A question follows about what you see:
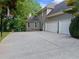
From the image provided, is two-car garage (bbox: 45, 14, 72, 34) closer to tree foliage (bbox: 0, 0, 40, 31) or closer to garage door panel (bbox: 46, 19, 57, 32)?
garage door panel (bbox: 46, 19, 57, 32)

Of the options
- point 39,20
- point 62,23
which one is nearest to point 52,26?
point 62,23

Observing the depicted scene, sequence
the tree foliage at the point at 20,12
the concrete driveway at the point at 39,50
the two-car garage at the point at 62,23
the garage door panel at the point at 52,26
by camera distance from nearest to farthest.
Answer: the concrete driveway at the point at 39,50
the two-car garage at the point at 62,23
the garage door panel at the point at 52,26
the tree foliage at the point at 20,12

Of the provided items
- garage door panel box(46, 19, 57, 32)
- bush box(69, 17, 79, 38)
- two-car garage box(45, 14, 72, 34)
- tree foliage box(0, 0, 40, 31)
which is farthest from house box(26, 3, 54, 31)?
bush box(69, 17, 79, 38)

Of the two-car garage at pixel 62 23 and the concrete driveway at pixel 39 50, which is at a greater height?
the two-car garage at pixel 62 23

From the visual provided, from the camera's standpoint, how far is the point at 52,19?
36.0 m

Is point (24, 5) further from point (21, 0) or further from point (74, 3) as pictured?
point (74, 3)

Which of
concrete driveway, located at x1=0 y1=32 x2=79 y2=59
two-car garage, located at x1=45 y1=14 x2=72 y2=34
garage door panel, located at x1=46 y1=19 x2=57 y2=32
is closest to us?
concrete driveway, located at x1=0 y1=32 x2=79 y2=59

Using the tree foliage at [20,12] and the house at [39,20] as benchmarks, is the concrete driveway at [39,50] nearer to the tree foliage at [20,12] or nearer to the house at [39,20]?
the tree foliage at [20,12]

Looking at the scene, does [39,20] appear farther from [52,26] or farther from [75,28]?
[75,28]

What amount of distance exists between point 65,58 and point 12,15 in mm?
34475

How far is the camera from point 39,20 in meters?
49.0

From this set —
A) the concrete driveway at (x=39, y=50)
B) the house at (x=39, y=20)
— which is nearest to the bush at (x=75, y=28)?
the concrete driveway at (x=39, y=50)

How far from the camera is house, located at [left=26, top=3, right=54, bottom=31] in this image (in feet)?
138

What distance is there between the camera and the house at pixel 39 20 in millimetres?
42156
